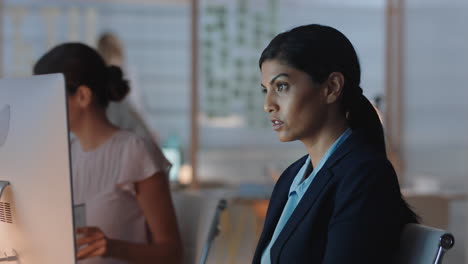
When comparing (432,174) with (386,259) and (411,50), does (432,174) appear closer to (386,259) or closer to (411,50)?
(411,50)

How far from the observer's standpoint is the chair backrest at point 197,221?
80.5 inches

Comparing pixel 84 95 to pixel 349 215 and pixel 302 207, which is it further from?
pixel 349 215

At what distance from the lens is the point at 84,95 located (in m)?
2.13

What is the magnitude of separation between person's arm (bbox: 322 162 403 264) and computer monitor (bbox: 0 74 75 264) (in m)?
0.48

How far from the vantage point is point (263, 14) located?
6660mm

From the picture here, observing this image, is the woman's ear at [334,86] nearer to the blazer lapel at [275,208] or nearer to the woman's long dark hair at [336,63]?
the woman's long dark hair at [336,63]

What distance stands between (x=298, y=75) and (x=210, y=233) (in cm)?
71

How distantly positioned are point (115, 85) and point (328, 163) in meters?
1.00

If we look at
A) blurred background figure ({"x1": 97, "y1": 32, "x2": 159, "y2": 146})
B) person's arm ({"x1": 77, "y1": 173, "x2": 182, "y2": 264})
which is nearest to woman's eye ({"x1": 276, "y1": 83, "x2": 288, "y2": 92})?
person's arm ({"x1": 77, "y1": 173, "x2": 182, "y2": 264})

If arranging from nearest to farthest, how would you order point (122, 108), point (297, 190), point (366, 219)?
point (366, 219) → point (297, 190) → point (122, 108)

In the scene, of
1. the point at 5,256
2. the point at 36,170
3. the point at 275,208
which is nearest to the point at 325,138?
the point at 275,208

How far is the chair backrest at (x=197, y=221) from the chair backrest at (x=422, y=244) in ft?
2.40

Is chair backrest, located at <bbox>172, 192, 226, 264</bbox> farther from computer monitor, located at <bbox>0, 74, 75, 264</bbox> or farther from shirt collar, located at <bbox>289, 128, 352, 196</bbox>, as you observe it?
computer monitor, located at <bbox>0, 74, 75, 264</bbox>

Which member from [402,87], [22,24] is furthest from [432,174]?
[22,24]
